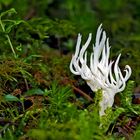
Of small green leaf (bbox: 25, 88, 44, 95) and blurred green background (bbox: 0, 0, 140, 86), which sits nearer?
small green leaf (bbox: 25, 88, 44, 95)

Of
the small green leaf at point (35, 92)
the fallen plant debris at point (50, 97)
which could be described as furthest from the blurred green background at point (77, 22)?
the small green leaf at point (35, 92)

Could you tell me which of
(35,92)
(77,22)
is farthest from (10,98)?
(77,22)

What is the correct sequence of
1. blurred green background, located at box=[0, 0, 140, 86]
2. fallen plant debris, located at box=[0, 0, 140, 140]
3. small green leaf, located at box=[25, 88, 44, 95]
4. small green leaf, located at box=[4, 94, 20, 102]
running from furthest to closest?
blurred green background, located at box=[0, 0, 140, 86], small green leaf, located at box=[25, 88, 44, 95], small green leaf, located at box=[4, 94, 20, 102], fallen plant debris, located at box=[0, 0, 140, 140]

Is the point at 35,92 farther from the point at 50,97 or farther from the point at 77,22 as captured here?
the point at 77,22

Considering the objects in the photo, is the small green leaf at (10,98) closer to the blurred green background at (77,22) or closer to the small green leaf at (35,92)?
the small green leaf at (35,92)

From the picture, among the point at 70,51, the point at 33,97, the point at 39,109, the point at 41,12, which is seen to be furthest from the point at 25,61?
the point at 41,12

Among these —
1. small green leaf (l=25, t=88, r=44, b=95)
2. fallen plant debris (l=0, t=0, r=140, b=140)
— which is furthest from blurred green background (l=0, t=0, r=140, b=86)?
small green leaf (l=25, t=88, r=44, b=95)

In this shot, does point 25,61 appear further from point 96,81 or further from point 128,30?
point 128,30

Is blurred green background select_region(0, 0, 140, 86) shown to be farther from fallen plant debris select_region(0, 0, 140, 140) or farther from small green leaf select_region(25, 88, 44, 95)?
small green leaf select_region(25, 88, 44, 95)
